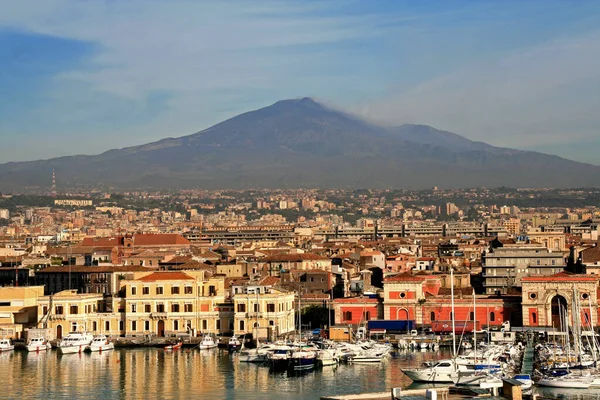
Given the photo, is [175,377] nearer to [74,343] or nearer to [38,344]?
[74,343]

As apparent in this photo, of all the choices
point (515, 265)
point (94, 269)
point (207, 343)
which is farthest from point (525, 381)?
point (94, 269)

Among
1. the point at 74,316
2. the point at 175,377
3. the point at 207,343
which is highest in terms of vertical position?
the point at 74,316

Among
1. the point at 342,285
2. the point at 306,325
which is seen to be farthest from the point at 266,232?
the point at 306,325

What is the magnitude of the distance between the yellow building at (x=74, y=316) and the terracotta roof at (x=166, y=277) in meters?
1.74

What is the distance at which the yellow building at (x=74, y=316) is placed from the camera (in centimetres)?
5459

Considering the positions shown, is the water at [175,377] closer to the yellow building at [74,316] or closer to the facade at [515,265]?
the yellow building at [74,316]

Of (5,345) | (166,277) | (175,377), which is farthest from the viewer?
(166,277)

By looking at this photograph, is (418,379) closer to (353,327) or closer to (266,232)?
(353,327)

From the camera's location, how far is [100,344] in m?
51.8

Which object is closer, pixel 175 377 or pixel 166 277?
pixel 175 377

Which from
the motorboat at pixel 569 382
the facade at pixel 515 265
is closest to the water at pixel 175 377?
the motorboat at pixel 569 382

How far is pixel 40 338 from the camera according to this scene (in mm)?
52625

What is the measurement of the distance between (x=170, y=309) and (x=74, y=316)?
430cm

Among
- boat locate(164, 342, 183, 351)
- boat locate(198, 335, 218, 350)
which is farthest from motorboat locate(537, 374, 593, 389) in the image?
boat locate(164, 342, 183, 351)
